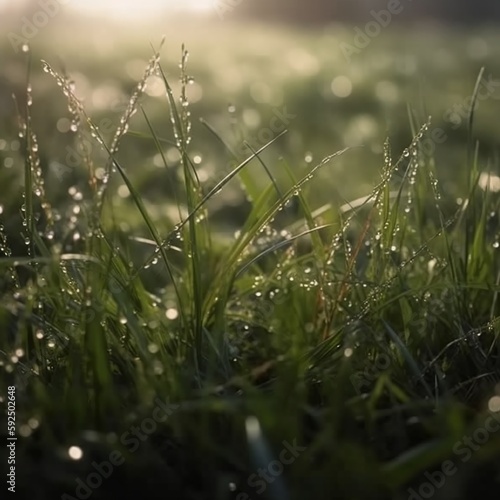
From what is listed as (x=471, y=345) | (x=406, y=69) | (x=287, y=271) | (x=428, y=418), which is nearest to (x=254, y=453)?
(x=428, y=418)

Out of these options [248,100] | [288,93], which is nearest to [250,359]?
[248,100]

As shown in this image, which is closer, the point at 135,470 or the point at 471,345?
the point at 135,470

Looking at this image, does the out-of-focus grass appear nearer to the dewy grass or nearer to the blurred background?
the blurred background

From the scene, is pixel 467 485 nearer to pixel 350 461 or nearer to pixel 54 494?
pixel 350 461

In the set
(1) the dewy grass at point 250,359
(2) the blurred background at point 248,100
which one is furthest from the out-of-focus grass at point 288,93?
(1) the dewy grass at point 250,359

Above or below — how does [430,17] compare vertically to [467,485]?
above

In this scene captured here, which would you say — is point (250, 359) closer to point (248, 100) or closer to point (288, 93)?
point (248, 100)

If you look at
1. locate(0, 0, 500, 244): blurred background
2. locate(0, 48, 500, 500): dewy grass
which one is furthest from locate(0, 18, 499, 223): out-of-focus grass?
locate(0, 48, 500, 500): dewy grass
